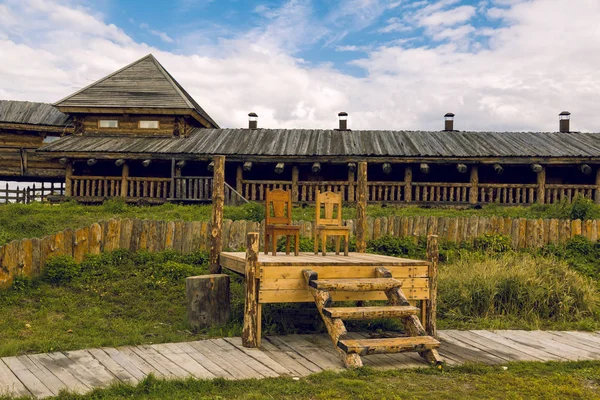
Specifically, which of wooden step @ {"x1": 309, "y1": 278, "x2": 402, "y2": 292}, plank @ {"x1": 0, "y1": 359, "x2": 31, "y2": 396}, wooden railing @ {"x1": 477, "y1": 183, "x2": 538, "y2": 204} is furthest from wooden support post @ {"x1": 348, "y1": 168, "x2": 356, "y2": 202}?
plank @ {"x1": 0, "y1": 359, "x2": 31, "y2": 396}

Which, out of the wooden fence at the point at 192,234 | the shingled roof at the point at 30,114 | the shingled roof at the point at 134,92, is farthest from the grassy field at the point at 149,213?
the shingled roof at the point at 30,114

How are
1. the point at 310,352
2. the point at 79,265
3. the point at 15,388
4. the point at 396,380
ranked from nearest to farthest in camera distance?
1. the point at 15,388
2. the point at 396,380
3. the point at 310,352
4. the point at 79,265

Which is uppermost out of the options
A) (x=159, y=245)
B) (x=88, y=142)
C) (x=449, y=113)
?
(x=449, y=113)

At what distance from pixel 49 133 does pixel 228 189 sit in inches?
555

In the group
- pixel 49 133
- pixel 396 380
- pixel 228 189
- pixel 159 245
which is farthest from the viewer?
pixel 49 133

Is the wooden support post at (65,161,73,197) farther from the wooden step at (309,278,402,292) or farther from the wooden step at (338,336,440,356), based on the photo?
the wooden step at (338,336,440,356)

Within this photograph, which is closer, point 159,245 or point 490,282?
point 490,282

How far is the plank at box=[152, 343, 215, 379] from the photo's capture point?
207 inches

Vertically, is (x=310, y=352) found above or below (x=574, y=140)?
below

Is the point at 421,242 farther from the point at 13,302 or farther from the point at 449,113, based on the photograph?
the point at 449,113

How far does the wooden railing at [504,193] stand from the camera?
19258 mm

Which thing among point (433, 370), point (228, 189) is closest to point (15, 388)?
point (433, 370)

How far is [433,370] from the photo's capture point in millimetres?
5523

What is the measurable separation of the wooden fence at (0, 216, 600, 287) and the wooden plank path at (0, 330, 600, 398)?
12.5 feet
